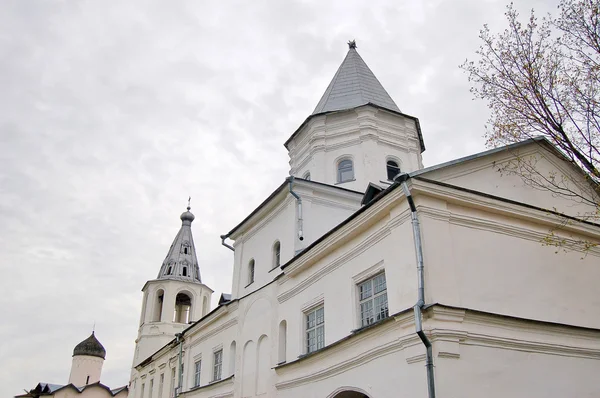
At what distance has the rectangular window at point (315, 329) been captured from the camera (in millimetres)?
13355

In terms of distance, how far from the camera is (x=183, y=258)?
36.2 meters

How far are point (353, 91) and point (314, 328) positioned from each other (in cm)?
1065

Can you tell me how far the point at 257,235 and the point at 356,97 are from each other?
6.71 meters

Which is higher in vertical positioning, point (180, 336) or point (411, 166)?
point (411, 166)

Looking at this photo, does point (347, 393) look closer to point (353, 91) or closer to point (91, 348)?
point (353, 91)

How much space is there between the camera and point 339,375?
11.9 metres

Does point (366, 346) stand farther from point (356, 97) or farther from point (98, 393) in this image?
point (98, 393)

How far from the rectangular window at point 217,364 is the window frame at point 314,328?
634cm

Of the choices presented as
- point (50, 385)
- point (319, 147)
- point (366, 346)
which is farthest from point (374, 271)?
point (50, 385)

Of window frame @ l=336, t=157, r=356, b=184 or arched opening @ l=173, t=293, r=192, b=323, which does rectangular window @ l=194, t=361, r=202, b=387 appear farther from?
arched opening @ l=173, t=293, r=192, b=323

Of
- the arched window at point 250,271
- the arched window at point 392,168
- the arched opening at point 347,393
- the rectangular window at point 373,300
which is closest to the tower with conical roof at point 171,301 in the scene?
the arched window at point 250,271

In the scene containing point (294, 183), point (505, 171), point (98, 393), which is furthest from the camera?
point (98, 393)

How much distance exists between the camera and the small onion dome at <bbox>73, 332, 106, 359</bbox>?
5272 cm

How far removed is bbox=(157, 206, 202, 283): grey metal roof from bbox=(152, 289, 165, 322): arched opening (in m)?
1.01
